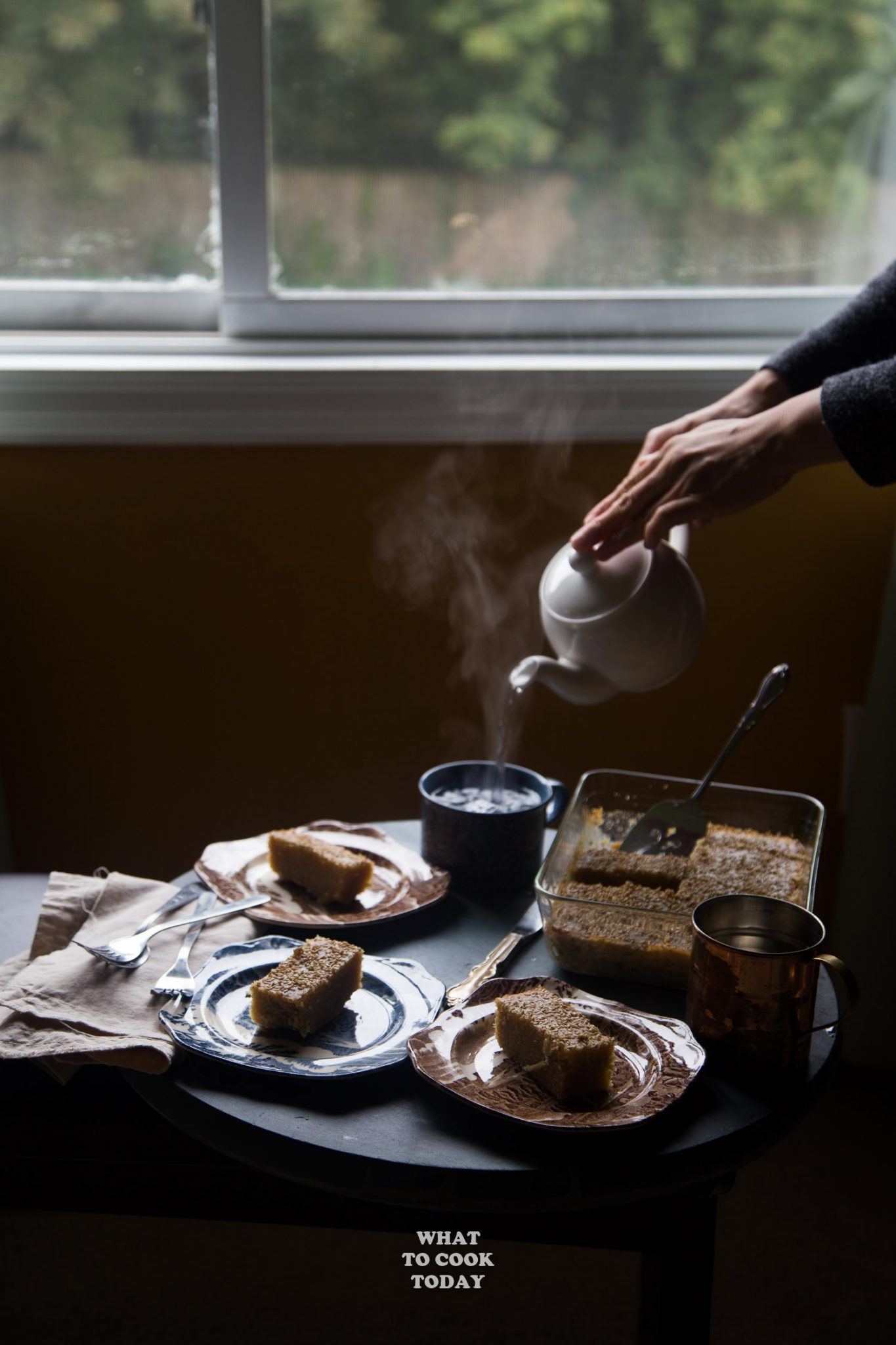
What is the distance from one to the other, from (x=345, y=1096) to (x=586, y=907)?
27 cm

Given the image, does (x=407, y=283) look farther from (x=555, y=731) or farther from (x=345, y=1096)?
(x=345, y=1096)

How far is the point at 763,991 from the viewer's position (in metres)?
0.88

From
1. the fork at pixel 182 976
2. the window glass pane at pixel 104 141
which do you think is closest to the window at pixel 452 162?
the window glass pane at pixel 104 141

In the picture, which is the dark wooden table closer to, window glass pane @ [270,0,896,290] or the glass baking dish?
the glass baking dish

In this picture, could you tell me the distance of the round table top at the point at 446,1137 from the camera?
0.80 m

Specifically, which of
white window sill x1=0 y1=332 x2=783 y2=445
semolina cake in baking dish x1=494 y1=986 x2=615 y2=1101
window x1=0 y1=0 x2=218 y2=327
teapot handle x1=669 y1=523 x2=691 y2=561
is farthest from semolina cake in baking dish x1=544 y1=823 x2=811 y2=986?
window x1=0 y1=0 x2=218 y2=327

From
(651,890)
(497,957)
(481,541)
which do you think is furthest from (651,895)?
(481,541)

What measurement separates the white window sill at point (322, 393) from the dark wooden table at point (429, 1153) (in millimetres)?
1056

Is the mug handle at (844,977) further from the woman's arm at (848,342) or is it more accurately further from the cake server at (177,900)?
the woman's arm at (848,342)

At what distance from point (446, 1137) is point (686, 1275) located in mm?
238

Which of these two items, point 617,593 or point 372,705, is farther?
point 372,705

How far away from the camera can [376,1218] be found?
3.06 feet

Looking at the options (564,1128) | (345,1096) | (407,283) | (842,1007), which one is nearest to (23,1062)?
(345,1096)

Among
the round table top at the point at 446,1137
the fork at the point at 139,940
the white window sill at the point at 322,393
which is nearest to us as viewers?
the round table top at the point at 446,1137
